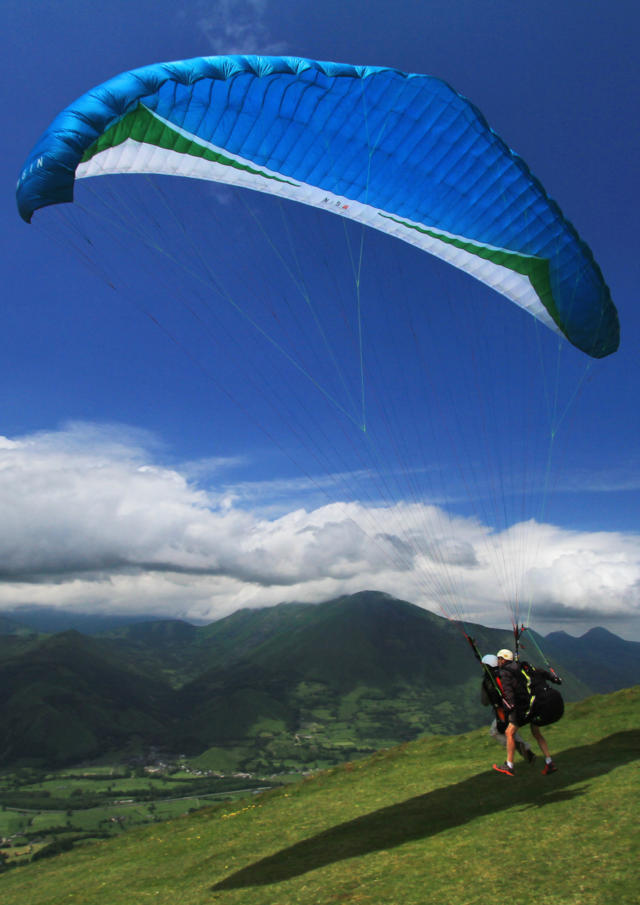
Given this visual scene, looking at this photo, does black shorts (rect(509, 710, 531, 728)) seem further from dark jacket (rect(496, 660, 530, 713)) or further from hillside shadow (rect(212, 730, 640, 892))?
hillside shadow (rect(212, 730, 640, 892))

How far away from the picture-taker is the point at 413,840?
9133 mm

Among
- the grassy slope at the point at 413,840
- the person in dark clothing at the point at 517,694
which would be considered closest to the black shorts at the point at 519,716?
the person in dark clothing at the point at 517,694

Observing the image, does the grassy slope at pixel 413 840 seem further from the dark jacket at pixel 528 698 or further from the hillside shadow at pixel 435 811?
the dark jacket at pixel 528 698

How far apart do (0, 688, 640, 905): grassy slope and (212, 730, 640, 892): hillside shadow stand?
0.05 meters

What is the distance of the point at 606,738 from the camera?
13.5 m

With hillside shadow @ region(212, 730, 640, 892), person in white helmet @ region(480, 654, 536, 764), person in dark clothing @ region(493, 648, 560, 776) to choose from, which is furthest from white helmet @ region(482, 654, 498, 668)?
hillside shadow @ region(212, 730, 640, 892)

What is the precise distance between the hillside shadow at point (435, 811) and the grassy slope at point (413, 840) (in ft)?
0.15

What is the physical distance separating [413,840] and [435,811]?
186cm

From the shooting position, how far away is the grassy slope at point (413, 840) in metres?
6.76

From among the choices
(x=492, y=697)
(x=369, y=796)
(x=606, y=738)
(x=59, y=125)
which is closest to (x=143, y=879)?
(x=369, y=796)

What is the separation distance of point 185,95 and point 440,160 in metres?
5.44

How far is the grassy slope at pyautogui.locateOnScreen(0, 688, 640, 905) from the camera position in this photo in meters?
6.76

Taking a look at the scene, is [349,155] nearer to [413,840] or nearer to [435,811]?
[413,840]

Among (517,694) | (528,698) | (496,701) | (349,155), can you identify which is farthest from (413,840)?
(349,155)
